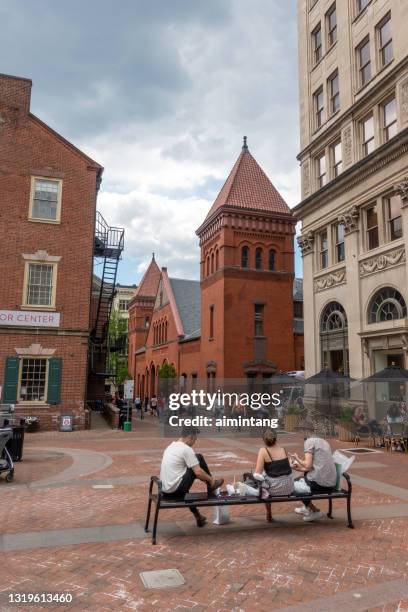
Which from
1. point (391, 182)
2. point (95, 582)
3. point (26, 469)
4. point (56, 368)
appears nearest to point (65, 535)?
point (95, 582)

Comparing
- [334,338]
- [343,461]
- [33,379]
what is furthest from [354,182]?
[343,461]

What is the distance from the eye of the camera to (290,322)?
123ft

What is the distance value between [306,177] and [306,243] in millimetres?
4121

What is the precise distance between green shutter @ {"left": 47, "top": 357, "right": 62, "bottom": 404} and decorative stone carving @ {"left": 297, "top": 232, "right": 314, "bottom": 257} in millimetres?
15419

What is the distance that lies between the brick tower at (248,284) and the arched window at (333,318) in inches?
387

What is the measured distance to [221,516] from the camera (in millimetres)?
7293

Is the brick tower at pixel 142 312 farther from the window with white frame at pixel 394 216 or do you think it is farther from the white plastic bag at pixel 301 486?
the white plastic bag at pixel 301 486

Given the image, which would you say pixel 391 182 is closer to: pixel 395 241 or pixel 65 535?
pixel 395 241

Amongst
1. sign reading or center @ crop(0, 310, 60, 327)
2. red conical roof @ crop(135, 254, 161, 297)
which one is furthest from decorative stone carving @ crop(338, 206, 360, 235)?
red conical roof @ crop(135, 254, 161, 297)

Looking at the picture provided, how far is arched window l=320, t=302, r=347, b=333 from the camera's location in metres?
24.5

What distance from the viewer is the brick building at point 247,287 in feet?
117

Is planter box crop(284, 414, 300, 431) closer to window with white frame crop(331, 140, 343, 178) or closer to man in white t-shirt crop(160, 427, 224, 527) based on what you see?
window with white frame crop(331, 140, 343, 178)

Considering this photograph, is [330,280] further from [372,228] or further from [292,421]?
[292,421]

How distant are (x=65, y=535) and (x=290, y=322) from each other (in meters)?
32.1
